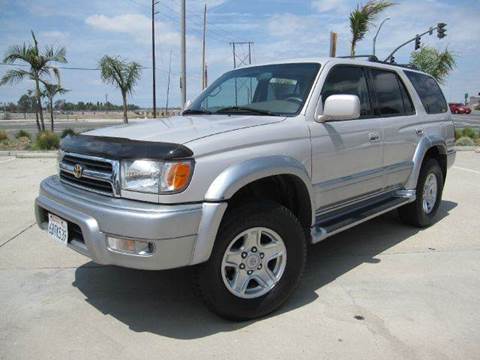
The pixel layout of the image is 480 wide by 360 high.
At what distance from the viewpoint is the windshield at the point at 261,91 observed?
3615mm

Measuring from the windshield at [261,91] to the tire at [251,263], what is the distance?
0.93 m

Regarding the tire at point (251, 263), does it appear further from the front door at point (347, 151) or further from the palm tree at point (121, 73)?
the palm tree at point (121, 73)

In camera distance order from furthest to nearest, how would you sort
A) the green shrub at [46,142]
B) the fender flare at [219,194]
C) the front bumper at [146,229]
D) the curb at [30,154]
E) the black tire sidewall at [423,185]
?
the green shrub at [46,142], the curb at [30,154], the black tire sidewall at [423,185], the fender flare at [219,194], the front bumper at [146,229]

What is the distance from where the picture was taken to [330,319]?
3.06 m

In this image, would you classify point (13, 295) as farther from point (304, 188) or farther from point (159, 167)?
point (304, 188)

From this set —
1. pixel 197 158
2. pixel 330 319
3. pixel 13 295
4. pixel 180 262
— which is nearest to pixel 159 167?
pixel 197 158

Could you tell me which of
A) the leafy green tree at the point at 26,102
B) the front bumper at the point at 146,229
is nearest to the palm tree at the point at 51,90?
the leafy green tree at the point at 26,102

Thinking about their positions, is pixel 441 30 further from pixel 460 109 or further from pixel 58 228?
pixel 460 109

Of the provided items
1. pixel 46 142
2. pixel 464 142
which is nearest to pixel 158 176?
pixel 46 142

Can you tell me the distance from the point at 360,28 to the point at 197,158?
39.2 ft

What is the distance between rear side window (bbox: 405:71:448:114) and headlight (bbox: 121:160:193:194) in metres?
3.44

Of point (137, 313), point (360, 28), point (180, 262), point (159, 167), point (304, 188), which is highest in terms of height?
point (360, 28)

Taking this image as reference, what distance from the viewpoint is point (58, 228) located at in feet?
10.1

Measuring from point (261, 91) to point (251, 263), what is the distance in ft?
5.42
